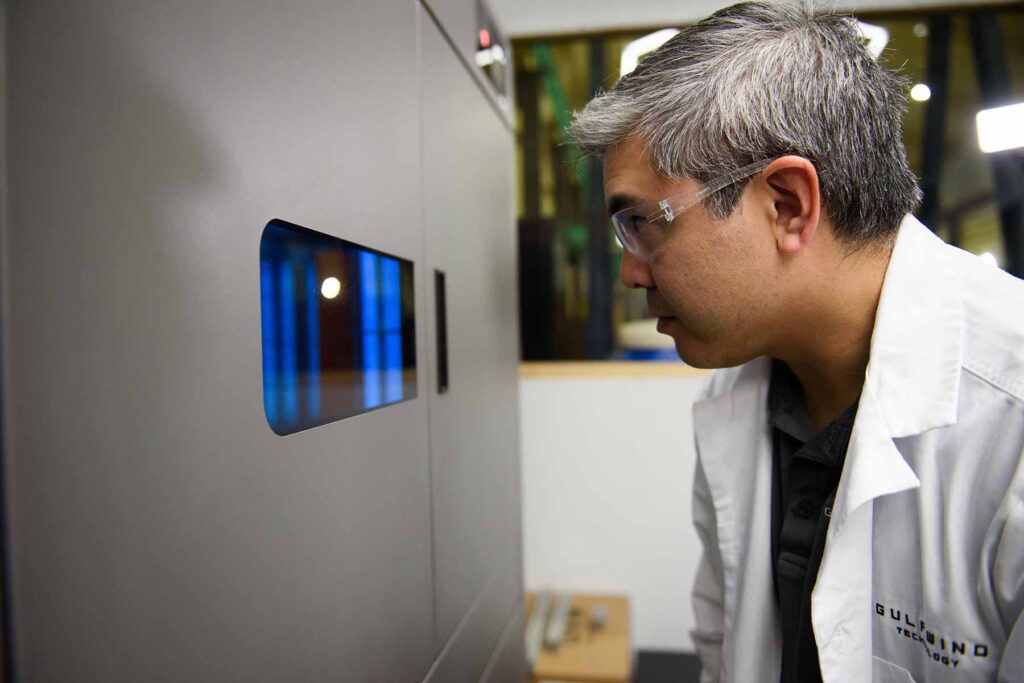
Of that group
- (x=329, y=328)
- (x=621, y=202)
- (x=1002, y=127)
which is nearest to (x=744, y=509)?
(x=621, y=202)

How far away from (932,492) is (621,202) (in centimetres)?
58

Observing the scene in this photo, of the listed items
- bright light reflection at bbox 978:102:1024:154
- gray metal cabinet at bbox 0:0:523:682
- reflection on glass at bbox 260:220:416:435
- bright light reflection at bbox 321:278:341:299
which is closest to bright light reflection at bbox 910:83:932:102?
bright light reflection at bbox 978:102:1024:154

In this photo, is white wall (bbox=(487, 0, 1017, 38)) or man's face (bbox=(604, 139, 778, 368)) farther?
white wall (bbox=(487, 0, 1017, 38))

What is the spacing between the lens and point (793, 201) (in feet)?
2.86

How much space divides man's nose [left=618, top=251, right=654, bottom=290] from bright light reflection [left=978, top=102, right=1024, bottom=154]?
1.89m

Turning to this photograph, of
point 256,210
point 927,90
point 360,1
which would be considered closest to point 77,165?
point 256,210

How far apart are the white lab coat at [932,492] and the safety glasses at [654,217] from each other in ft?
0.90

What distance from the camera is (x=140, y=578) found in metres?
0.49

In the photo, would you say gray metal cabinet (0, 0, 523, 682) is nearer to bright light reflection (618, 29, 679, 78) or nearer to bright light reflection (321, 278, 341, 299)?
bright light reflection (321, 278, 341, 299)

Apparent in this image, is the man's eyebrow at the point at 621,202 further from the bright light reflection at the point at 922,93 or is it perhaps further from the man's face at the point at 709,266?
the bright light reflection at the point at 922,93

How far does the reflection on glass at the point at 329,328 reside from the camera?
667mm

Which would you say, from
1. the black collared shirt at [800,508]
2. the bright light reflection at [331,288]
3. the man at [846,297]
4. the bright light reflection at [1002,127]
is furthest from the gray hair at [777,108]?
the bright light reflection at [1002,127]

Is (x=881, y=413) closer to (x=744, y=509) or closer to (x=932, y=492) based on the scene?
(x=932, y=492)

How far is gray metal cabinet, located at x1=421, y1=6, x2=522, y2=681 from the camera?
1090 millimetres
